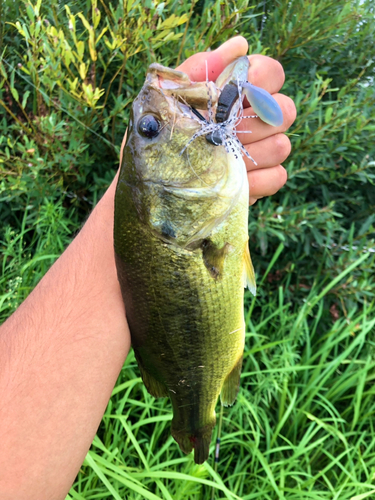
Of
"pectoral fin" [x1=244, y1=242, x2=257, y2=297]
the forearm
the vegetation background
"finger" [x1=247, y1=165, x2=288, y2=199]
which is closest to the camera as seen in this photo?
the forearm

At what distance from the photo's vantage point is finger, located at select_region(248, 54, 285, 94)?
1.50m

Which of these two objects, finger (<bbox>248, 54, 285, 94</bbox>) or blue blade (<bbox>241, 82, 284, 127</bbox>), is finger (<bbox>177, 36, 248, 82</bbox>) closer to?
finger (<bbox>248, 54, 285, 94</bbox>)

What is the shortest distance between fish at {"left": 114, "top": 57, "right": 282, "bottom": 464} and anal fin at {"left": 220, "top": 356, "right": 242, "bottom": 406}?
0.89ft

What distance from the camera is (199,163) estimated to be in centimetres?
132

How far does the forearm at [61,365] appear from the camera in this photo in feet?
4.41

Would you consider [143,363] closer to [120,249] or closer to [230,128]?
[120,249]

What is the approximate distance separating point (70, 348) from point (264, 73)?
1.46 m

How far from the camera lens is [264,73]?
1517mm

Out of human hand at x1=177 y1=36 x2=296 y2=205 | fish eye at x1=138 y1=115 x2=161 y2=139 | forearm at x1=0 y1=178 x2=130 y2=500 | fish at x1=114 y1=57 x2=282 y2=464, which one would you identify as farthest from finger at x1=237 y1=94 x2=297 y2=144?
forearm at x1=0 y1=178 x2=130 y2=500

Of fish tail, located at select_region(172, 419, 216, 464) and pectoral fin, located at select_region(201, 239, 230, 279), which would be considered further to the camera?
fish tail, located at select_region(172, 419, 216, 464)

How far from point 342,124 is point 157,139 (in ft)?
4.36

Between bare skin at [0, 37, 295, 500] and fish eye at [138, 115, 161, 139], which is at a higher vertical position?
fish eye at [138, 115, 161, 139]

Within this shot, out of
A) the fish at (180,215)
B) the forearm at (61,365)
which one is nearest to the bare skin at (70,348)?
the forearm at (61,365)

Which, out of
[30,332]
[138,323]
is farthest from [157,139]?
[30,332]
